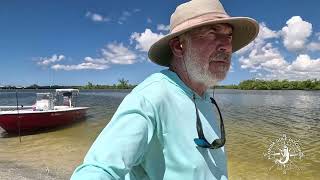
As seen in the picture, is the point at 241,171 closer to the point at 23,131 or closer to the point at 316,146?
the point at 316,146

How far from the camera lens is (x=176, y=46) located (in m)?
2.21

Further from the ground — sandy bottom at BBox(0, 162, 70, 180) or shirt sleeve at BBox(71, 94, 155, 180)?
shirt sleeve at BBox(71, 94, 155, 180)

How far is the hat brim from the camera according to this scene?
2.14 m

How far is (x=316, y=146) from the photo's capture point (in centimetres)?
1964

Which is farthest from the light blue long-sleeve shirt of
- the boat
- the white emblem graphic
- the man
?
the boat

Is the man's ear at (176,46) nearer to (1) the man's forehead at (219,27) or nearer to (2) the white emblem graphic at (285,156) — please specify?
(1) the man's forehead at (219,27)

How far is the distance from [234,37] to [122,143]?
1.49m

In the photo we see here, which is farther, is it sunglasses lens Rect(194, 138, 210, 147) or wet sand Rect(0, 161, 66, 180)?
wet sand Rect(0, 161, 66, 180)

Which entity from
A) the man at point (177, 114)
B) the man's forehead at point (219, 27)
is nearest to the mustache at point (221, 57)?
the man at point (177, 114)

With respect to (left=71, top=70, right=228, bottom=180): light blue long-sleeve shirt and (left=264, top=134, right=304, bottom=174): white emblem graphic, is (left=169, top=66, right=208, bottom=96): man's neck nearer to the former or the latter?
(left=71, top=70, right=228, bottom=180): light blue long-sleeve shirt

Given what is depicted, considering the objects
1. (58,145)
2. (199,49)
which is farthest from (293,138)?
(199,49)

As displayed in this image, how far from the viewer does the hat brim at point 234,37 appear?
2.14 metres

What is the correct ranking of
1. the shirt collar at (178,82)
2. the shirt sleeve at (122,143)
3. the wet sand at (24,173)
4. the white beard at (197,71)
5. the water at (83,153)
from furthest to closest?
the water at (83,153), the wet sand at (24,173), the white beard at (197,71), the shirt collar at (178,82), the shirt sleeve at (122,143)

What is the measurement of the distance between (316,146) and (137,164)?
791 inches
